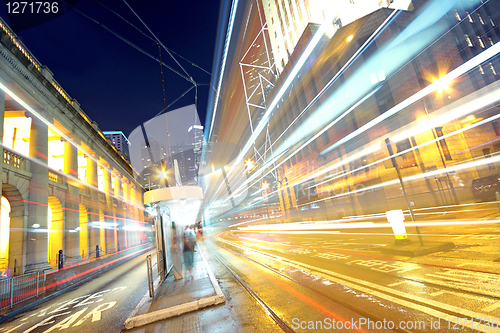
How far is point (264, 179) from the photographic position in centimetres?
4512

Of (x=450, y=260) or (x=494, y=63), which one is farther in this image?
(x=494, y=63)

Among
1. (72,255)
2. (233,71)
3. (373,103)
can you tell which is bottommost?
(72,255)

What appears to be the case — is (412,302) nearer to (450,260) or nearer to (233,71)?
(450,260)

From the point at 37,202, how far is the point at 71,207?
4.99 m

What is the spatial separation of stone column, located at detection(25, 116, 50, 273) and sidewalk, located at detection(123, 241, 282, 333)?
39.4ft

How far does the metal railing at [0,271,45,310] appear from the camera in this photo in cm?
905

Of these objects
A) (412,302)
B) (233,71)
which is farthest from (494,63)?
(412,302)

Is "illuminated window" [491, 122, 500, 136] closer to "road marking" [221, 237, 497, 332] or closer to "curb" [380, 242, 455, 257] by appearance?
"curb" [380, 242, 455, 257]

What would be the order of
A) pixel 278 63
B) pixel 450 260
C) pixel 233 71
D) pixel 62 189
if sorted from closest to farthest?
pixel 450 260 → pixel 62 189 → pixel 233 71 → pixel 278 63

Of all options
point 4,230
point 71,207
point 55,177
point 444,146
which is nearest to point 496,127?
point 444,146

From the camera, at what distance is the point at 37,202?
1467 cm

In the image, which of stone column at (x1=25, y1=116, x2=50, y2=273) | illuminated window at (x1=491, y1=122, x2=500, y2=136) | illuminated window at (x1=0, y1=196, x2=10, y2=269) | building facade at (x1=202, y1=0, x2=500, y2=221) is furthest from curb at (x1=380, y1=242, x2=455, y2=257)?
illuminated window at (x1=0, y1=196, x2=10, y2=269)

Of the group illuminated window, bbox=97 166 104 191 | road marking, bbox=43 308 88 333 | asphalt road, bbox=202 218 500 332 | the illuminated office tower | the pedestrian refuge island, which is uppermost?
the illuminated office tower

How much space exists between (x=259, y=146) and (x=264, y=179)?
252 inches
